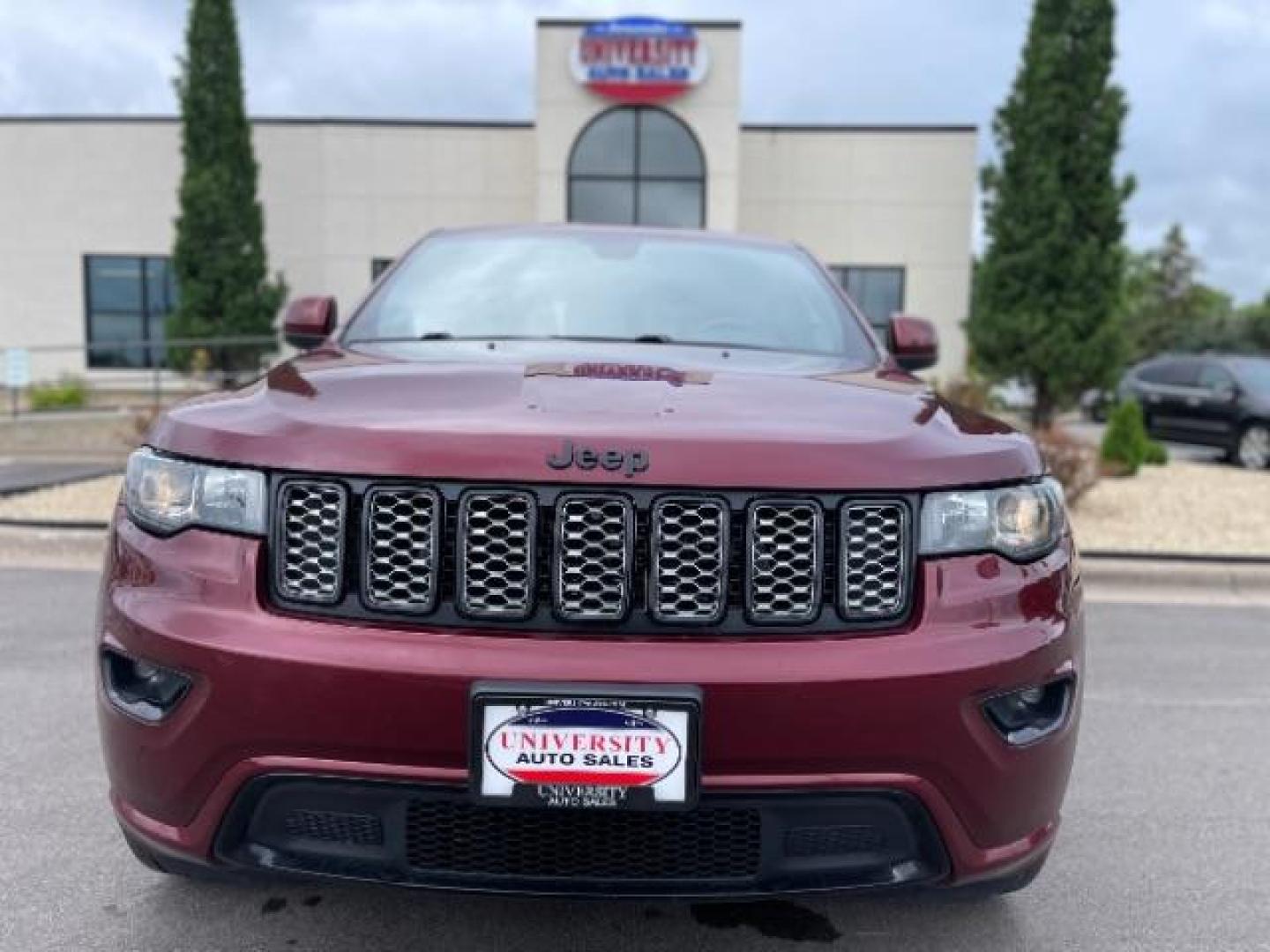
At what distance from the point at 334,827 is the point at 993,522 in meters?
1.28

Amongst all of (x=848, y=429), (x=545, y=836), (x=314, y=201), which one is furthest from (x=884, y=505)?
(x=314, y=201)

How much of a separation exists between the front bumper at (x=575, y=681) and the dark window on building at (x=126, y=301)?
73.0 ft

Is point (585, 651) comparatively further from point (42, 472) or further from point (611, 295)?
point (42, 472)

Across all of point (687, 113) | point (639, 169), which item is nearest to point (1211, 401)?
point (687, 113)

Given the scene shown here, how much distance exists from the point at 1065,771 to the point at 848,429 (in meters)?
0.76

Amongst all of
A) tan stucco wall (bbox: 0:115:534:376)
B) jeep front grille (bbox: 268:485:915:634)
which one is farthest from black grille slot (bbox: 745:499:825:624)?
tan stucco wall (bbox: 0:115:534:376)

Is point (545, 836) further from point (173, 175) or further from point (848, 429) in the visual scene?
point (173, 175)

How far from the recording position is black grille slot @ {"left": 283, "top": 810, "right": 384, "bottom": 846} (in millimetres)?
1824

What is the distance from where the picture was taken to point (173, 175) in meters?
21.8

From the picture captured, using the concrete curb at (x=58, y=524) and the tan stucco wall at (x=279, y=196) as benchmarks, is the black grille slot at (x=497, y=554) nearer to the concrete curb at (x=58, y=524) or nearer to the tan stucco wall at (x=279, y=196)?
the concrete curb at (x=58, y=524)

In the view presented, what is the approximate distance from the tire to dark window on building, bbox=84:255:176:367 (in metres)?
19.4

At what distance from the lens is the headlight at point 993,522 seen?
1.95m

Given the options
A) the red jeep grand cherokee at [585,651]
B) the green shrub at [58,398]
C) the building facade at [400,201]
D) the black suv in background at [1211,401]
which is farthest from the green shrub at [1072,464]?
the green shrub at [58,398]

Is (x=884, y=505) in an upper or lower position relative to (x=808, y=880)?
upper
